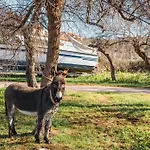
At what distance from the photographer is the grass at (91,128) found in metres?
6.96

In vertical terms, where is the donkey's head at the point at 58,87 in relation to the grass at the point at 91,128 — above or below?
above

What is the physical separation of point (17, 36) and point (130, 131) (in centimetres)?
429

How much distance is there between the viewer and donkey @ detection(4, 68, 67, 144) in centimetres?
614

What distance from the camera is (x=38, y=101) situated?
6.67 metres

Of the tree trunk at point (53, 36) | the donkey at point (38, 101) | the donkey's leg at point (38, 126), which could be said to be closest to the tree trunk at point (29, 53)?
the tree trunk at point (53, 36)

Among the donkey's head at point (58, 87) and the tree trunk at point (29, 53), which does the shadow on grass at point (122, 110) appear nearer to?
the tree trunk at point (29, 53)

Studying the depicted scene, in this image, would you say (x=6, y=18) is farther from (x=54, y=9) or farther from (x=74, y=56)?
(x=74, y=56)

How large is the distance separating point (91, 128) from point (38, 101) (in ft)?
7.20

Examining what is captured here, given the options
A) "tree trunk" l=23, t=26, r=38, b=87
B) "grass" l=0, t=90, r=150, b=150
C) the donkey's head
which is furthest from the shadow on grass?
the donkey's head

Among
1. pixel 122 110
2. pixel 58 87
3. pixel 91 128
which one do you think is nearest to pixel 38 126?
pixel 58 87

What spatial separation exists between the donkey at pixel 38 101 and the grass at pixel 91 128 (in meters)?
0.36

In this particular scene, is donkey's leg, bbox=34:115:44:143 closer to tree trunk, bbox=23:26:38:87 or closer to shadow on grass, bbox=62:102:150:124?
shadow on grass, bbox=62:102:150:124

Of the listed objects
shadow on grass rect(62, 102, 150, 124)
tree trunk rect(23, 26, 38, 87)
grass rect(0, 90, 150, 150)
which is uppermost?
tree trunk rect(23, 26, 38, 87)

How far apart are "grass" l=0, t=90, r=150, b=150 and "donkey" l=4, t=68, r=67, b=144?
14.1 inches
